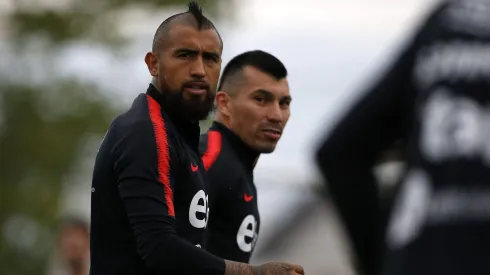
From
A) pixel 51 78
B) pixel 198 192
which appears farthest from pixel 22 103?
pixel 198 192

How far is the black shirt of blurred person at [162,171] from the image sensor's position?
20.8ft

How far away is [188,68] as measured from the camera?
6.48 metres

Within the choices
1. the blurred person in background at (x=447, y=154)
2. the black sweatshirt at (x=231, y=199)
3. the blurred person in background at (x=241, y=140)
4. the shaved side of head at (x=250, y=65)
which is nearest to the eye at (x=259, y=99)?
the blurred person in background at (x=241, y=140)

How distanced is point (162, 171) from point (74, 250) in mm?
6757

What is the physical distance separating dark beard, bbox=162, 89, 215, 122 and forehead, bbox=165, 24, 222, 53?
18cm

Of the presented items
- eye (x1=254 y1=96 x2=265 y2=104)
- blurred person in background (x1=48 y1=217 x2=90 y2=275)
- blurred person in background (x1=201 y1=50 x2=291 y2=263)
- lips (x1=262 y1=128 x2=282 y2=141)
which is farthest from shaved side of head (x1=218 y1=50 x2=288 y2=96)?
blurred person in background (x1=48 y1=217 x2=90 y2=275)

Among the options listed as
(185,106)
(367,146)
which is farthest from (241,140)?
(367,146)

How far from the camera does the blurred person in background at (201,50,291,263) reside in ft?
26.2

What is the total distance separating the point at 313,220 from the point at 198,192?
63888 millimetres

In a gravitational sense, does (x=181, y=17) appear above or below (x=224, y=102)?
below

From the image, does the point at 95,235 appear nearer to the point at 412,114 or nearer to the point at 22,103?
the point at 412,114

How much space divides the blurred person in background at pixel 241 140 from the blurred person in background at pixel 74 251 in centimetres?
480

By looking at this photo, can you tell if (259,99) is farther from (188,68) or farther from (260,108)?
(188,68)

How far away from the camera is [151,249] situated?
20.7ft
